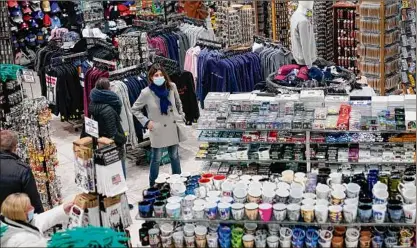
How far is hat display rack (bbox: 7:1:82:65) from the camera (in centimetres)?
1475

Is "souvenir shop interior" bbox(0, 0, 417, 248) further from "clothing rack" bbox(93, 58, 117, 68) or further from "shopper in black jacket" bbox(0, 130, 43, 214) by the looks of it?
"shopper in black jacket" bbox(0, 130, 43, 214)

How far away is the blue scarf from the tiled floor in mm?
1183

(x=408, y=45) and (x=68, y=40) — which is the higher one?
(x=68, y=40)

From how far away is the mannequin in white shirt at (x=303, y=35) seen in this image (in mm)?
7924

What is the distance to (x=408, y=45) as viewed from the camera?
10430 mm

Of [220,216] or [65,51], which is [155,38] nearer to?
[65,51]

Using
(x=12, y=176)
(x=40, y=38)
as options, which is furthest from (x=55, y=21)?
(x=12, y=176)

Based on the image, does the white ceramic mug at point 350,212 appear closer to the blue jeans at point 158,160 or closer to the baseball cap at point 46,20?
the blue jeans at point 158,160

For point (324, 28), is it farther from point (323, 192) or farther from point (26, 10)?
point (323, 192)

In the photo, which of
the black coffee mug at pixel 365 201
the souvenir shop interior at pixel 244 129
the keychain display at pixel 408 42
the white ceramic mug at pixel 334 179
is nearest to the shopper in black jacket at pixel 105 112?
the souvenir shop interior at pixel 244 129

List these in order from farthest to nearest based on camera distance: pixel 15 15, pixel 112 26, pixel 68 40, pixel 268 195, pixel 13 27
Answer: pixel 13 27, pixel 15 15, pixel 112 26, pixel 68 40, pixel 268 195

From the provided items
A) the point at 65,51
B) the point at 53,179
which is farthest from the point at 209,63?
the point at 53,179

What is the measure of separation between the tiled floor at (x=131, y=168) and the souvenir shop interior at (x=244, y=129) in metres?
0.03

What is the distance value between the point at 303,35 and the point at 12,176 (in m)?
3.89
